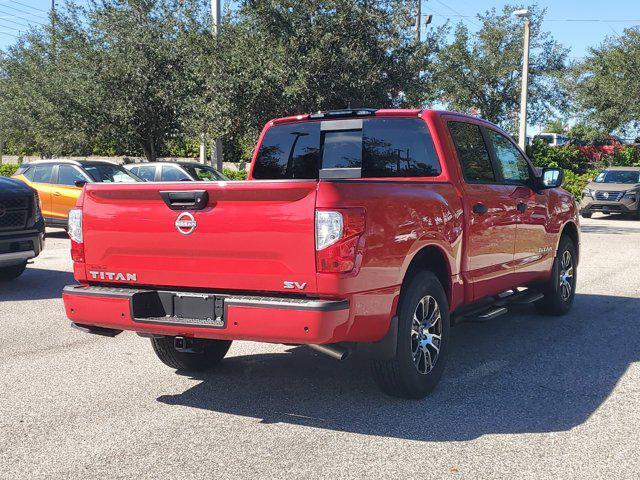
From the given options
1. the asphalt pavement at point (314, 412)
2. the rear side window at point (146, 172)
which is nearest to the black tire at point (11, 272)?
the asphalt pavement at point (314, 412)

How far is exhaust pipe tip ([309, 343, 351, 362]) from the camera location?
177 inches

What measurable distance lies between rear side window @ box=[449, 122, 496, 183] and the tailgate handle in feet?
7.52

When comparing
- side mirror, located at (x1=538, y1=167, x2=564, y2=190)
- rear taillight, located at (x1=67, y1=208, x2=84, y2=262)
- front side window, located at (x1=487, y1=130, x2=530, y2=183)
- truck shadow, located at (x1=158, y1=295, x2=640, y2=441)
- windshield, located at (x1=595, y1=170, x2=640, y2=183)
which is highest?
front side window, located at (x1=487, y1=130, x2=530, y2=183)

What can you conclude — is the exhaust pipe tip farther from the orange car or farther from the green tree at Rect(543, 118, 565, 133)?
the green tree at Rect(543, 118, 565, 133)

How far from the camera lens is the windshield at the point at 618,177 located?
80.7ft

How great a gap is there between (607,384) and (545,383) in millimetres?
448

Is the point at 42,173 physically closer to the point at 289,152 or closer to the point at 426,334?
the point at 289,152

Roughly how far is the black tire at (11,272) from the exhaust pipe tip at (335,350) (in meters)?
7.41

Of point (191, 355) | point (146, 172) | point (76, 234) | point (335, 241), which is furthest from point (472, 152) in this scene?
point (146, 172)

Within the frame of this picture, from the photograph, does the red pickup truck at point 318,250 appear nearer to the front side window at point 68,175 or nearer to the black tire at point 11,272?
the black tire at point 11,272

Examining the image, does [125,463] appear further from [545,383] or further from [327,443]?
[545,383]

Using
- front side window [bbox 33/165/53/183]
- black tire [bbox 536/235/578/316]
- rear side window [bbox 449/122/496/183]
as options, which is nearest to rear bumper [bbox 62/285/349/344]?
rear side window [bbox 449/122/496/183]

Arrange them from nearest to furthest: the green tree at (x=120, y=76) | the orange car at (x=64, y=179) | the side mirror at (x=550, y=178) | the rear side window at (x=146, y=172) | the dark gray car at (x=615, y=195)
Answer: the side mirror at (x=550, y=178) < the orange car at (x=64, y=179) < the rear side window at (x=146, y=172) < the green tree at (x=120, y=76) < the dark gray car at (x=615, y=195)

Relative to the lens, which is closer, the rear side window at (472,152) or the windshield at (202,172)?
the rear side window at (472,152)
